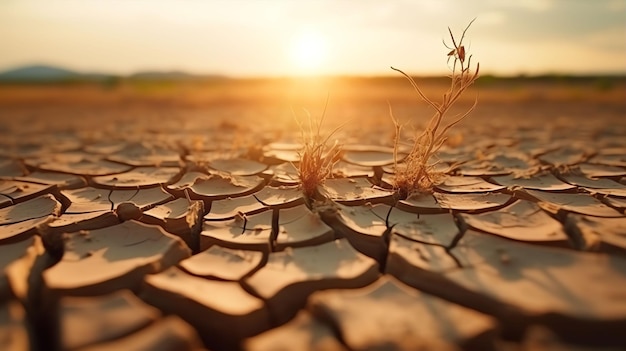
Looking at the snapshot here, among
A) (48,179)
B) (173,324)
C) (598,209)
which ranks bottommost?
(48,179)

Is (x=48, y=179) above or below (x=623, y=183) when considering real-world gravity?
below

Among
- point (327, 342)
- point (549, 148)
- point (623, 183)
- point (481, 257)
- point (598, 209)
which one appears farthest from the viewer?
point (549, 148)

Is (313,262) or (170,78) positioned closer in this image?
(313,262)

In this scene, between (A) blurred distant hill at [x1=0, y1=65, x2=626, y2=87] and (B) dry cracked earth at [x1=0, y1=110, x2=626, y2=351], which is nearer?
(B) dry cracked earth at [x1=0, y1=110, x2=626, y2=351]

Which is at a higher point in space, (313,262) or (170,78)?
(313,262)

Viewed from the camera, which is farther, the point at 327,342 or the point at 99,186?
the point at 99,186

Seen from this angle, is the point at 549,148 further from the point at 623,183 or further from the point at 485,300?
the point at 485,300

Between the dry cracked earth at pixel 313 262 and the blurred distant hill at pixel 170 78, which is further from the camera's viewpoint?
Answer: the blurred distant hill at pixel 170 78

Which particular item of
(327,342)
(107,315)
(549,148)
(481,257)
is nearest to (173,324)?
(107,315)
